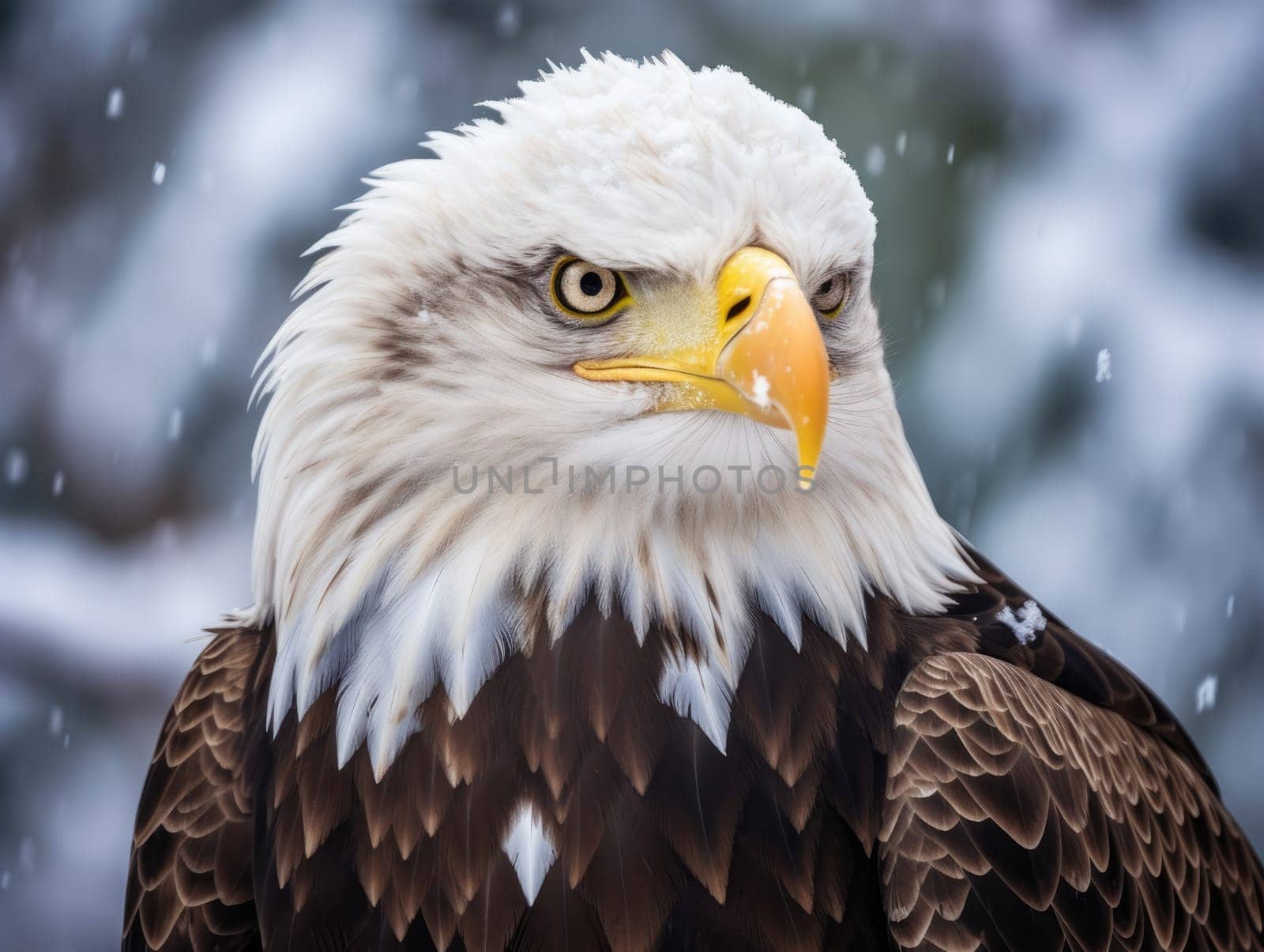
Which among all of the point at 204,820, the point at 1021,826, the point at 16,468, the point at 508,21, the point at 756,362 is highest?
the point at 508,21

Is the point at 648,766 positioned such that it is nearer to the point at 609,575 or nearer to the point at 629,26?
the point at 609,575

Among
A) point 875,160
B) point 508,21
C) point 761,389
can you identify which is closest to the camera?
point 761,389

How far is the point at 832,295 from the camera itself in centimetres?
139

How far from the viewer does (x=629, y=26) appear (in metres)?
2.84

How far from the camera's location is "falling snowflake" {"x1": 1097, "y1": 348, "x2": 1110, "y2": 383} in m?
2.81

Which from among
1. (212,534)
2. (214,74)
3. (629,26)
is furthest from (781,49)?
(212,534)

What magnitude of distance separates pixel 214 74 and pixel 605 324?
2.17m

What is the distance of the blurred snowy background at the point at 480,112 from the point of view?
9.16 feet

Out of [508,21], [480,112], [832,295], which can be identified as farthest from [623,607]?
[508,21]

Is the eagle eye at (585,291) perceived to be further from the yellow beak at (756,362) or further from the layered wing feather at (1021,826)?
the layered wing feather at (1021,826)

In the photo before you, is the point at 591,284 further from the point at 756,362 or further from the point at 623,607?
the point at 623,607

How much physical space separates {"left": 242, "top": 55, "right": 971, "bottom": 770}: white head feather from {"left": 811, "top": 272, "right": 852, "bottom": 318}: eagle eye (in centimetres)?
2

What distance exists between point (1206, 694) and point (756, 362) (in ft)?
7.29

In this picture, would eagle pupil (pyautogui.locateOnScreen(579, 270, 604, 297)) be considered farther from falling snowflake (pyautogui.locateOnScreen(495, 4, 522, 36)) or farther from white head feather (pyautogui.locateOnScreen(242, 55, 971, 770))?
falling snowflake (pyautogui.locateOnScreen(495, 4, 522, 36))
